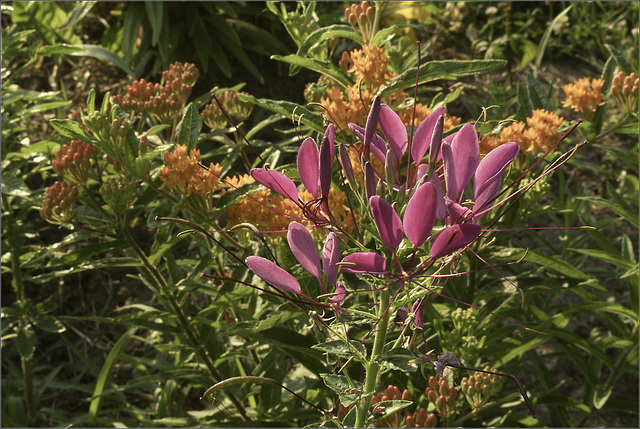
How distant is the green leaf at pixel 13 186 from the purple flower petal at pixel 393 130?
57.1 inches

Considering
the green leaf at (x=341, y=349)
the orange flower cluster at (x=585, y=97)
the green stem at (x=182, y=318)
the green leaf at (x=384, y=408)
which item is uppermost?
the orange flower cluster at (x=585, y=97)

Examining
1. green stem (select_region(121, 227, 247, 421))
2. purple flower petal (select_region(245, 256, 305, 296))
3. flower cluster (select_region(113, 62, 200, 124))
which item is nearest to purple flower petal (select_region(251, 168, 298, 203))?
purple flower petal (select_region(245, 256, 305, 296))

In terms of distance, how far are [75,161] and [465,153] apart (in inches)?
43.7

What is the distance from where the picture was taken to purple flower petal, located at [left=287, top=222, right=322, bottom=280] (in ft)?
2.29

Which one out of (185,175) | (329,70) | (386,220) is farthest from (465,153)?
(329,70)

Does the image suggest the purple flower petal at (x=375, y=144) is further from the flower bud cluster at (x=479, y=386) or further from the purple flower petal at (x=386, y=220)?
the flower bud cluster at (x=479, y=386)

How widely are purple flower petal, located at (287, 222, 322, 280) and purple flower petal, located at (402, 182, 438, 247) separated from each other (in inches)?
5.0

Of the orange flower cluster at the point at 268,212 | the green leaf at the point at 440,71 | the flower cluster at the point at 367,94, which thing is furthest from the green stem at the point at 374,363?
the green leaf at the point at 440,71

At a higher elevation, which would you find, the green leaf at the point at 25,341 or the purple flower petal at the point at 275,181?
the purple flower petal at the point at 275,181

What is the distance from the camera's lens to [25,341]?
2.01 meters

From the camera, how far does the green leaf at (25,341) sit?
1.98 meters

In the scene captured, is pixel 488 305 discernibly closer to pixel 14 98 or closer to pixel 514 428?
pixel 514 428

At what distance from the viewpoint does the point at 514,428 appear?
1.74 metres

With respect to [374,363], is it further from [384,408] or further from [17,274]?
[17,274]
